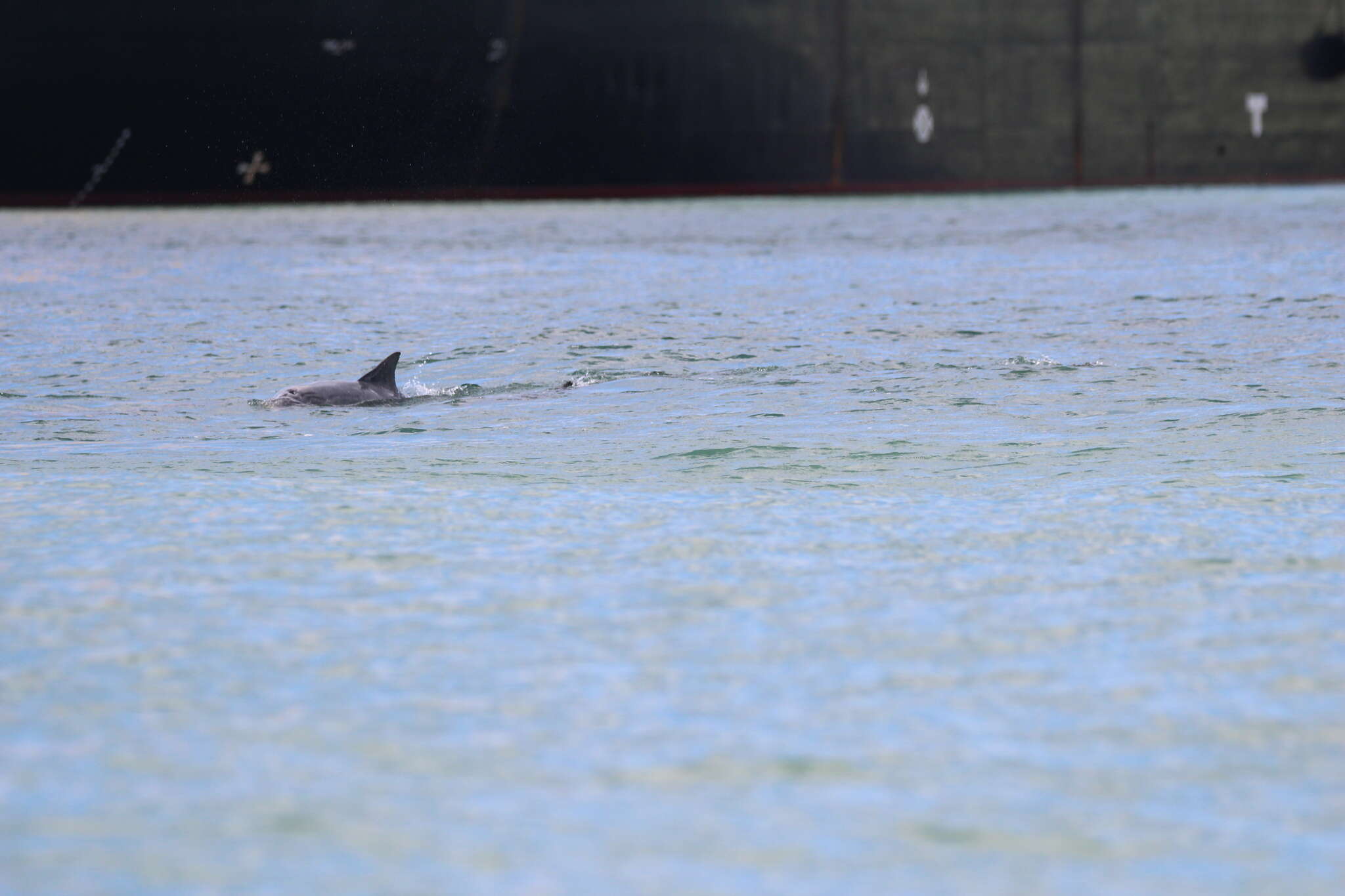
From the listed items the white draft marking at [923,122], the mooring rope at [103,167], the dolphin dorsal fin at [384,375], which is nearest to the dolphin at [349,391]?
the dolphin dorsal fin at [384,375]

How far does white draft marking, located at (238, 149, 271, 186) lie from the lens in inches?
1902

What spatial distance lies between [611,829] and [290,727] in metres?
1.23

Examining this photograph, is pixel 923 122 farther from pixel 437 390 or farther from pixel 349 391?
pixel 349 391

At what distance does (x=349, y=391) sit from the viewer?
13328 mm

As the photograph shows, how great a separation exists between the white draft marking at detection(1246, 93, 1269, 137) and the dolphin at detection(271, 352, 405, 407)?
43.7 meters

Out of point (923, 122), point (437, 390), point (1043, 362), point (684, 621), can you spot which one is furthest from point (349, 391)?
point (923, 122)

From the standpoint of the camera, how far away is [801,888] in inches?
160

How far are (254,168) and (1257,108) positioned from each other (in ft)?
89.3

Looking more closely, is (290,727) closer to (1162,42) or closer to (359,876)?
(359,876)

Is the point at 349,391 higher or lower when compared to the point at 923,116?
lower

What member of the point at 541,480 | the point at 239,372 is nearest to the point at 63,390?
the point at 239,372

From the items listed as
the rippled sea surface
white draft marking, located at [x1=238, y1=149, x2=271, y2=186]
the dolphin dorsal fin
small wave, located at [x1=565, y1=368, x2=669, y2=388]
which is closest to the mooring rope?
white draft marking, located at [x1=238, y1=149, x2=271, y2=186]

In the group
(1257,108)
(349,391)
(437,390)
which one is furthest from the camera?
(1257,108)

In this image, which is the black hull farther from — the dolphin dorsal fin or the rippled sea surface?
the dolphin dorsal fin
